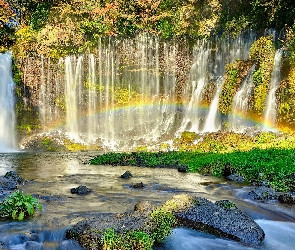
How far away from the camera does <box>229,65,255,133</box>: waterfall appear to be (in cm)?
2785

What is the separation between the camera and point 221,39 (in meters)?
34.1

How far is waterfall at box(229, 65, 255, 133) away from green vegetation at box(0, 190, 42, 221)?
2151 cm

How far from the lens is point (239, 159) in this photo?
16.3m

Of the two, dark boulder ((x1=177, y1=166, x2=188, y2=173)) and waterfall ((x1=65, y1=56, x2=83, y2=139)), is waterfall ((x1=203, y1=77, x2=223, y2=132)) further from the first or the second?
dark boulder ((x1=177, y1=166, x2=188, y2=173))

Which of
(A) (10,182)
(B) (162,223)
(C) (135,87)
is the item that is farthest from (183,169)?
(C) (135,87)

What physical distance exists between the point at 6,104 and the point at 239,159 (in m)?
23.1

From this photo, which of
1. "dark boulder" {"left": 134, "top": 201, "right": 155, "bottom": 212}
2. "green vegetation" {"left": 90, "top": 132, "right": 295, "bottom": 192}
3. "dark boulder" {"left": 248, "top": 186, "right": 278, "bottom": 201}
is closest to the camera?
"dark boulder" {"left": 134, "top": 201, "right": 155, "bottom": 212}

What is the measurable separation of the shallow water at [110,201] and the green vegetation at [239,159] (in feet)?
3.51

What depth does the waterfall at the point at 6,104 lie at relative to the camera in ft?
103

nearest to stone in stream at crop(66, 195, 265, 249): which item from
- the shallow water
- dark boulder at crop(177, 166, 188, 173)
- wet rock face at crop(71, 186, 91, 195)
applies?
the shallow water

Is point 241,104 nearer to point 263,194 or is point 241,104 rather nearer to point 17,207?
point 263,194

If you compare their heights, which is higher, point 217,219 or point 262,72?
point 262,72

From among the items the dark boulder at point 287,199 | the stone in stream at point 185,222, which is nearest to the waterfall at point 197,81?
the dark boulder at point 287,199

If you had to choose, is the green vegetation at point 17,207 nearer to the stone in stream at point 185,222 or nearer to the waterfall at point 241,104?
the stone in stream at point 185,222
